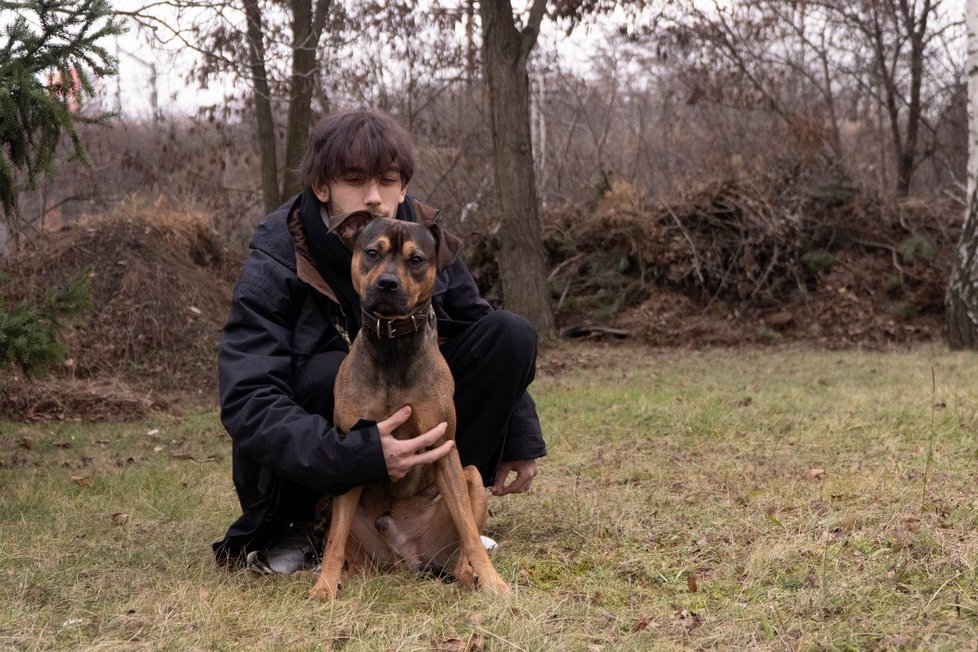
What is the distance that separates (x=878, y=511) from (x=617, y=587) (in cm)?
140

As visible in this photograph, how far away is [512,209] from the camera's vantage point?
11.6m

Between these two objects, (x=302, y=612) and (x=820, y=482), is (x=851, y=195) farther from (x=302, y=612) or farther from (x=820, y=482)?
(x=302, y=612)

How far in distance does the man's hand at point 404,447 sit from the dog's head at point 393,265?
354 mm

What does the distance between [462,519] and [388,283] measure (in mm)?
886

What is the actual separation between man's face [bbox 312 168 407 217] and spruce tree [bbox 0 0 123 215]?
2.25m

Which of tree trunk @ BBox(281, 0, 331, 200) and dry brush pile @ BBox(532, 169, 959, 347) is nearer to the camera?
tree trunk @ BBox(281, 0, 331, 200)

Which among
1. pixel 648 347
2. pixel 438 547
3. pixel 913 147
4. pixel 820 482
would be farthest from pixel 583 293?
pixel 438 547

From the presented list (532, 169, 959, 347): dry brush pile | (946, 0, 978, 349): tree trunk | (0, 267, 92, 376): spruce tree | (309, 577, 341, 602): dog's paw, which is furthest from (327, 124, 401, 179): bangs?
(532, 169, 959, 347): dry brush pile

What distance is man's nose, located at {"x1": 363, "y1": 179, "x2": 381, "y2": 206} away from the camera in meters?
3.79

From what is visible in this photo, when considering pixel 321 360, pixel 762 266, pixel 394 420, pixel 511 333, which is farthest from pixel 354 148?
pixel 762 266

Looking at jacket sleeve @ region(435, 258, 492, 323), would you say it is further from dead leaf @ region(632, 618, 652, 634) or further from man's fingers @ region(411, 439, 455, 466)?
dead leaf @ region(632, 618, 652, 634)

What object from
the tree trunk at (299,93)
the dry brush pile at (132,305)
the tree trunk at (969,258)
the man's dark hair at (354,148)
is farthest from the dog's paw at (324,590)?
the tree trunk at (969,258)

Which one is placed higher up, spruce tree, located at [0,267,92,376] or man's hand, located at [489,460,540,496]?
spruce tree, located at [0,267,92,376]

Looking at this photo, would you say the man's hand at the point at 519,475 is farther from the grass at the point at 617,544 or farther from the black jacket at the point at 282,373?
the grass at the point at 617,544
